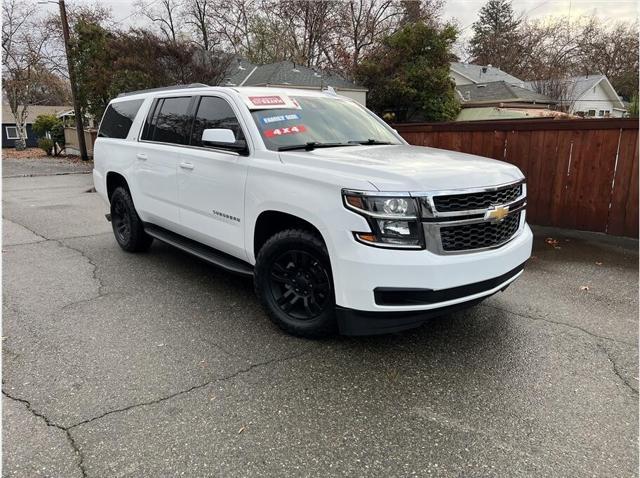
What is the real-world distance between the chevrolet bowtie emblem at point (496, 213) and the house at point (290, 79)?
21590mm

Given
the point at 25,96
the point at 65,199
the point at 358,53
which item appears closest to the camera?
the point at 65,199

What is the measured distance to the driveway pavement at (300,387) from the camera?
2.41 metres

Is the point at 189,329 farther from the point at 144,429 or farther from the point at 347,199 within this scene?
the point at 347,199

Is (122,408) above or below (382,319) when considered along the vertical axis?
below

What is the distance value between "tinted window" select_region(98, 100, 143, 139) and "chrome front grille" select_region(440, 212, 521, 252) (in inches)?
165

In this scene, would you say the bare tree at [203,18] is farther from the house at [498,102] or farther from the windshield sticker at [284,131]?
the windshield sticker at [284,131]

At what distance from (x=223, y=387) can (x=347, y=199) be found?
4.77ft

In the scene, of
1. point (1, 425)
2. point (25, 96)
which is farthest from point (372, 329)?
point (25, 96)

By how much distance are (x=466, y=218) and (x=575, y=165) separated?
16.3ft

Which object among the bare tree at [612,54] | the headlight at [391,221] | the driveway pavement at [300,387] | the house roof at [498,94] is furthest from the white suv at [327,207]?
the bare tree at [612,54]

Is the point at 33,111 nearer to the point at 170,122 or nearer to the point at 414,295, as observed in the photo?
the point at 170,122

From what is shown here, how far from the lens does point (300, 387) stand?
3041mm

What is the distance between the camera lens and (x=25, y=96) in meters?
35.2

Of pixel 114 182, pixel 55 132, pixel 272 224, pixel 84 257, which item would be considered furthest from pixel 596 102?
pixel 272 224
